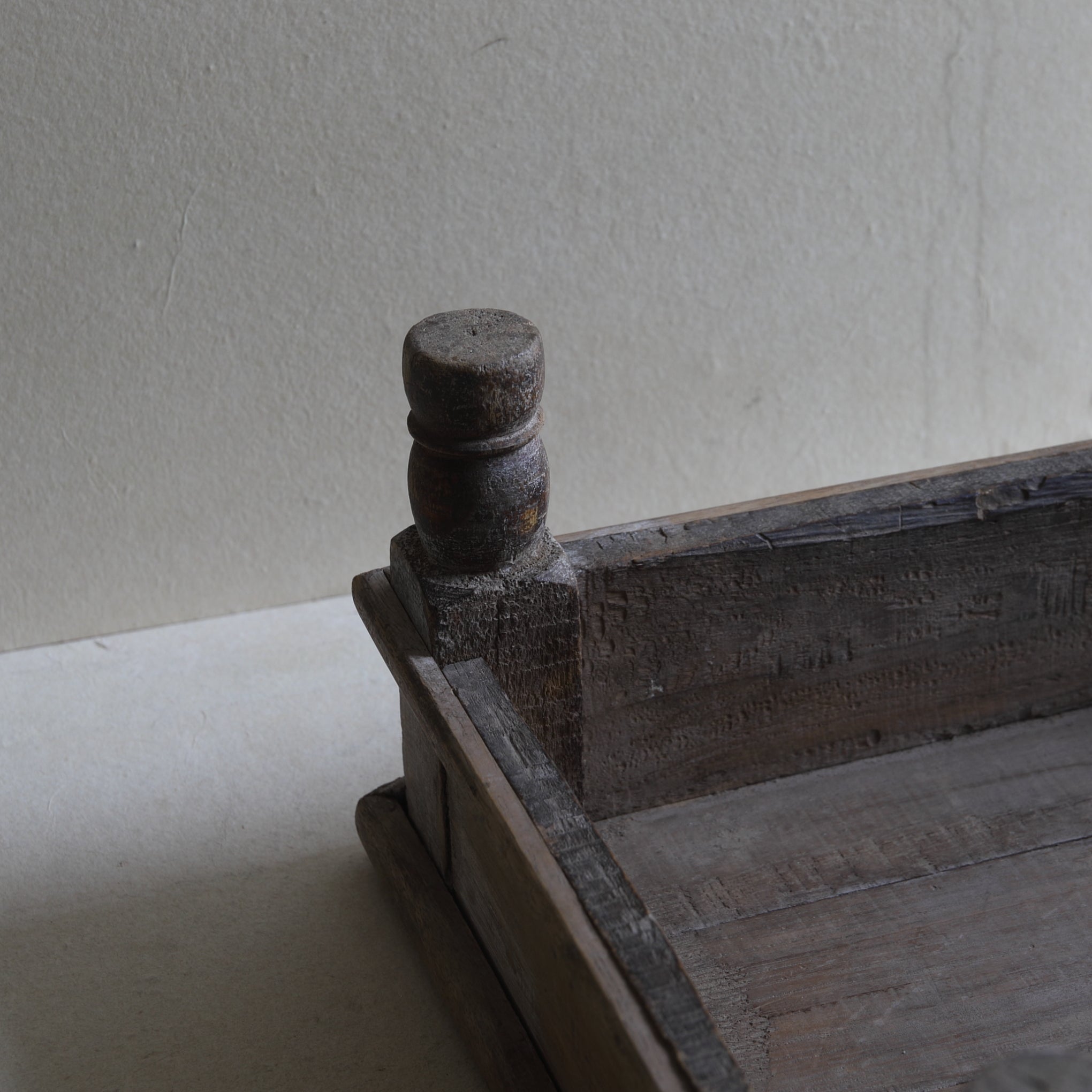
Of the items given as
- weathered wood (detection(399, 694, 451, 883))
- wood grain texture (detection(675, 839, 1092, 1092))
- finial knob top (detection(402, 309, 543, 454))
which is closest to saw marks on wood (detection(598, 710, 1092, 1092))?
wood grain texture (detection(675, 839, 1092, 1092))

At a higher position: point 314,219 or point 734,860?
point 314,219

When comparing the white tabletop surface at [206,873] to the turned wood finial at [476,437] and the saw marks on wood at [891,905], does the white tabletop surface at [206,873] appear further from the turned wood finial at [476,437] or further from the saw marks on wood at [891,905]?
the turned wood finial at [476,437]

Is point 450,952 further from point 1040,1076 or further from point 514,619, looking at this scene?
point 1040,1076

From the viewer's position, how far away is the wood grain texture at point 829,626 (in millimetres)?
1503

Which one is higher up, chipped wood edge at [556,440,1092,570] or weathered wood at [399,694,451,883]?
chipped wood edge at [556,440,1092,570]

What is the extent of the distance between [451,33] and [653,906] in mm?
1205

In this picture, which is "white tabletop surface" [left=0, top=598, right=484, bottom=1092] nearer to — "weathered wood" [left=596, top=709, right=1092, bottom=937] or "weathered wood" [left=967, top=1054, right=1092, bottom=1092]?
"weathered wood" [left=596, top=709, right=1092, bottom=937]

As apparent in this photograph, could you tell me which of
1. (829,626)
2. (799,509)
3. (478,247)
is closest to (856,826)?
(829,626)

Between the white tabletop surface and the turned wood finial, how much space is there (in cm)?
51

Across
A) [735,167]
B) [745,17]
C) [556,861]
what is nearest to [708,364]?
[735,167]

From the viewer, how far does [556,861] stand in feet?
3.68

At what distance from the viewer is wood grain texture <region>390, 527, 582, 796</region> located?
1.36 metres

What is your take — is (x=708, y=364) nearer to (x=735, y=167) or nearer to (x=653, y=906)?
(x=735, y=167)

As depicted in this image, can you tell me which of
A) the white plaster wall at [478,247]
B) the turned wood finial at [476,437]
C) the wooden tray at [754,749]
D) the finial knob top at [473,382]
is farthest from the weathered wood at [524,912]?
the white plaster wall at [478,247]
